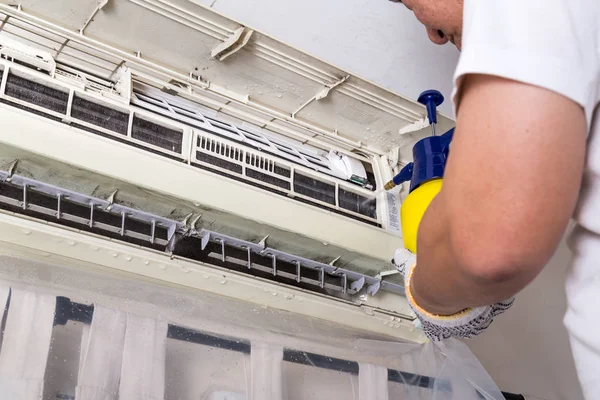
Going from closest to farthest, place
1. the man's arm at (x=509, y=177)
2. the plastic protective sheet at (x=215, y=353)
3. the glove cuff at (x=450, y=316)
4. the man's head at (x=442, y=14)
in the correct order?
the man's arm at (x=509, y=177)
the man's head at (x=442, y=14)
the glove cuff at (x=450, y=316)
the plastic protective sheet at (x=215, y=353)

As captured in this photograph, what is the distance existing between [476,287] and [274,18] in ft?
2.37

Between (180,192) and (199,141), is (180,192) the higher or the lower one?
the lower one

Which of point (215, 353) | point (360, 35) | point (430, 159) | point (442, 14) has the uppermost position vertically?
point (360, 35)

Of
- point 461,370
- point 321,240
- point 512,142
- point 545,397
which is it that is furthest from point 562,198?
point 545,397

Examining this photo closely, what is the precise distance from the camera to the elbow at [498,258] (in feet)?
1.25

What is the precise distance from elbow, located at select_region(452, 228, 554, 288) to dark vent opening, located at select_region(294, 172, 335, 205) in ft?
2.28

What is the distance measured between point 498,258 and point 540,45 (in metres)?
0.14

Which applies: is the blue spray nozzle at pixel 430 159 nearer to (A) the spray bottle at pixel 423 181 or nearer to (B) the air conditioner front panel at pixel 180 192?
(A) the spray bottle at pixel 423 181

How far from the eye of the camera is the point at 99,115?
93cm

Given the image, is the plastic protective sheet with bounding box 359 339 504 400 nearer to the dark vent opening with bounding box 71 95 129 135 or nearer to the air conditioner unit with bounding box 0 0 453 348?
the air conditioner unit with bounding box 0 0 453 348

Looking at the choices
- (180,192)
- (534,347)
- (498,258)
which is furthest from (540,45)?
(534,347)

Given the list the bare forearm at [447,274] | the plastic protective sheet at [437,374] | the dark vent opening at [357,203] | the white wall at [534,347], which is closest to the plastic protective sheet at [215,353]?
the plastic protective sheet at [437,374]

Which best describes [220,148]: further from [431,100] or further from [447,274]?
[447,274]

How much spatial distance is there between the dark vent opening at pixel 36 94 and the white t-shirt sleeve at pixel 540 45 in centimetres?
69
